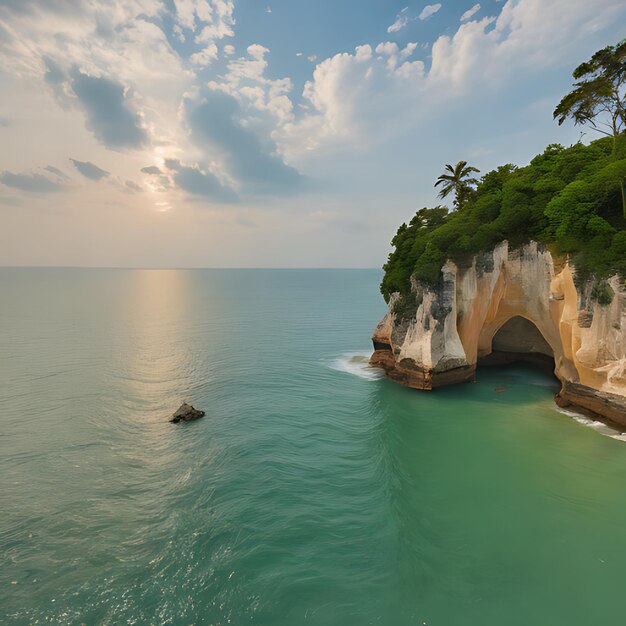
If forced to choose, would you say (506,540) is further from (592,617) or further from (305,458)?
(305,458)

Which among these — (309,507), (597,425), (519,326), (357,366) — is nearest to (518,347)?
(519,326)

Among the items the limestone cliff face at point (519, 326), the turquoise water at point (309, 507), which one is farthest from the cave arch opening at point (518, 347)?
the turquoise water at point (309, 507)

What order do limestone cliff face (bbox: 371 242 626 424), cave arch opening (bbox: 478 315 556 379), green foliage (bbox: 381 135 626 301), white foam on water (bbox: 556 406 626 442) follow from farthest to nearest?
1. cave arch opening (bbox: 478 315 556 379)
2. green foliage (bbox: 381 135 626 301)
3. limestone cliff face (bbox: 371 242 626 424)
4. white foam on water (bbox: 556 406 626 442)

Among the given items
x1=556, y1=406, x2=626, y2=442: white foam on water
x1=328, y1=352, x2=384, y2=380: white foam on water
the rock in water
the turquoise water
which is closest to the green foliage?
x1=556, y1=406, x2=626, y2=442: white foam on water

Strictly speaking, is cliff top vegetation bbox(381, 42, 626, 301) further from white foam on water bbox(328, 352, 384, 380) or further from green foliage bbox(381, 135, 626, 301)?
white foam on water bbox(328, 352, 384, 380)

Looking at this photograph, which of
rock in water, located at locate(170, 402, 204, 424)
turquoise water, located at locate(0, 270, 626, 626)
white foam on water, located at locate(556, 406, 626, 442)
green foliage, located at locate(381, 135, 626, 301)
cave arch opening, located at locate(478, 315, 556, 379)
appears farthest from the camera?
cave arch opening, located at locate(478, 315, 556, 379)

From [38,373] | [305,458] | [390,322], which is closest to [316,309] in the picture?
[390,322]
